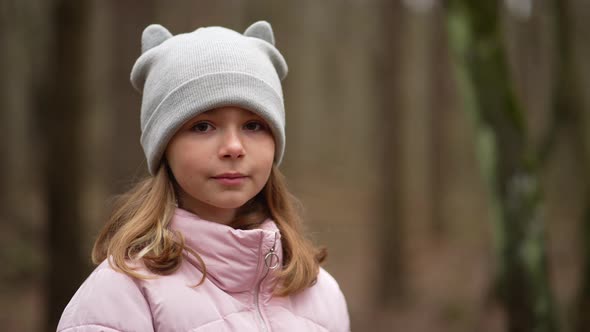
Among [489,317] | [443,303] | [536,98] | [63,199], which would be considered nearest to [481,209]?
[536,98]

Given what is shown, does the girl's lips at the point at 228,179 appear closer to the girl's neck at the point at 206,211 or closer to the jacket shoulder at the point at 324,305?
the girl's neck at the point at 206,211

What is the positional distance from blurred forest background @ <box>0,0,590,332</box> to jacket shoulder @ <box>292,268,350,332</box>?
878 millimetres

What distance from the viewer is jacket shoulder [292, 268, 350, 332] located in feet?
7.95

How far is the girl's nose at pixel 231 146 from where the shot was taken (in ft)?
7.29

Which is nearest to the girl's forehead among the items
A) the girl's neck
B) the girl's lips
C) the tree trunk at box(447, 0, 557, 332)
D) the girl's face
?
the girl's face

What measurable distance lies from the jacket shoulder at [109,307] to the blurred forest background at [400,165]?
83 centimetres

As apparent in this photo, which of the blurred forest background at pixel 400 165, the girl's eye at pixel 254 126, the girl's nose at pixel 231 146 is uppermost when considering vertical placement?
the girl's eye at pixel 254 126

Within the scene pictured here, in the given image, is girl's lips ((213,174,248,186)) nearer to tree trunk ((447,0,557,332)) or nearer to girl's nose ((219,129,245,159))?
girl's nose ((219,129,245,159))

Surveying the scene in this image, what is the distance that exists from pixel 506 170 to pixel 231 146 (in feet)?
11.2

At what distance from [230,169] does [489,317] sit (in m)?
4.56

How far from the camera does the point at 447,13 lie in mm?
5543

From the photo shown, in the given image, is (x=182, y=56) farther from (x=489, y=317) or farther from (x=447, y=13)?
(x=489, y=317)

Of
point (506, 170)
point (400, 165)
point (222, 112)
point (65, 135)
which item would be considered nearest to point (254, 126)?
point (222, 112)

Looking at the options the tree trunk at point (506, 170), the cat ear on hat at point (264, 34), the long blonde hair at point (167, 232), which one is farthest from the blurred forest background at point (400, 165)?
the cat ear on hat at point (264, 34)
